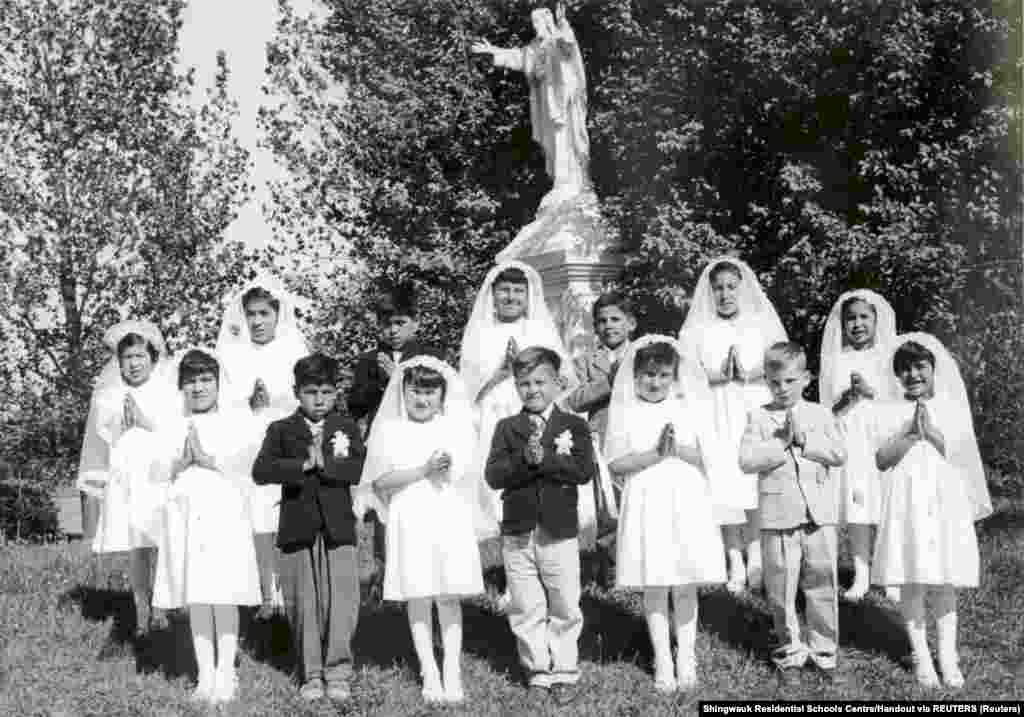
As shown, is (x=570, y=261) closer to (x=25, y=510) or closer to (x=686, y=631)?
(x=686, y=631)

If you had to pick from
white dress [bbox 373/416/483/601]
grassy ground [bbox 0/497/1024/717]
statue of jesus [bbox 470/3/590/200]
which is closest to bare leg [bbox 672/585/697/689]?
grassy ground [bbox 0/497/1024/717]

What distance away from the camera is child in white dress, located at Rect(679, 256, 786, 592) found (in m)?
8.08

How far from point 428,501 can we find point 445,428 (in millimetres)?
440

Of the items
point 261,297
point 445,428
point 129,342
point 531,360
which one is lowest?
point 445,428

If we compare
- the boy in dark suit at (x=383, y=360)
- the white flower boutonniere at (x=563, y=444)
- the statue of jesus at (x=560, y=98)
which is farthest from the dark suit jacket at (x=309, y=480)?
the statue of jesus at (x=560, y=98)

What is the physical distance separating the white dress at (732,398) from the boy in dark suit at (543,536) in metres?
1.60

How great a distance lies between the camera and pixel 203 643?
21.7 feet

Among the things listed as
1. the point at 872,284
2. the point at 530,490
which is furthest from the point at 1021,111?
the point at 530,490

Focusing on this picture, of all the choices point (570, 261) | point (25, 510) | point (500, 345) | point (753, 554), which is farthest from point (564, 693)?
point (25, 510)

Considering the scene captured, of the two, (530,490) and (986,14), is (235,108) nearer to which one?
(986,14)

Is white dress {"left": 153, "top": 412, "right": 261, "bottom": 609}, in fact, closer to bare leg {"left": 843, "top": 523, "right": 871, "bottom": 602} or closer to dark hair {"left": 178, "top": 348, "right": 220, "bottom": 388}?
dark hair {"left": 178, "top": 348, "right": 220, "bottom": 388}

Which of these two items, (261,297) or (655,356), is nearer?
(655,356)

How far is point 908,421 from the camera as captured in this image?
664 centimetres

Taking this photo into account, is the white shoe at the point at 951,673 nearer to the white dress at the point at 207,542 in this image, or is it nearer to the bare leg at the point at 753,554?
the bare leg at the point at 753,554
